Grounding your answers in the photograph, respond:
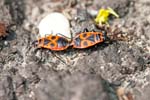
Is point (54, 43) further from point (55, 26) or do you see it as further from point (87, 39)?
point (87, 39)

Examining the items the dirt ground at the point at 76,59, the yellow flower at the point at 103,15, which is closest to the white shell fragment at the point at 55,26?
the dirt ground at the point at 76,59

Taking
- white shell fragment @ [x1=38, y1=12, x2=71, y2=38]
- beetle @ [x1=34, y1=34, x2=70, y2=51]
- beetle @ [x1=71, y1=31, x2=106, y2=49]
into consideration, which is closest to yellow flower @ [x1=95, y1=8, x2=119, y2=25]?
beetle @ [x1=71, y1=31, x2=106, y2=49]

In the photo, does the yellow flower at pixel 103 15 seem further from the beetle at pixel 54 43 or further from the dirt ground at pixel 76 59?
the beetle at pixel 54 43

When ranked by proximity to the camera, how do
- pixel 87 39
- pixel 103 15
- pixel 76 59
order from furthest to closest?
pixel 103 15 → pixel 87 39 → pixel 76 59

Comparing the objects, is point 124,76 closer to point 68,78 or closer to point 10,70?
point 68,78

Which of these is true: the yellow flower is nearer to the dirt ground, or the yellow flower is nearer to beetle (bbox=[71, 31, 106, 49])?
the dirt ground

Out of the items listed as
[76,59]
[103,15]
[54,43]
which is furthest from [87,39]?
[103,15]

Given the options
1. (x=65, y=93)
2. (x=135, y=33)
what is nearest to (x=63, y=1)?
(x=135, y=33)
